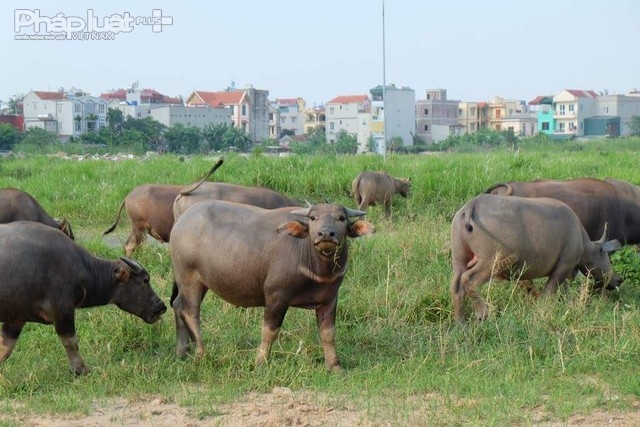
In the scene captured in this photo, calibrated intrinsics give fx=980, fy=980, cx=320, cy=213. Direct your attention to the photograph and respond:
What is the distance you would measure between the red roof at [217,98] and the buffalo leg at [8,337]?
5515 centimetres

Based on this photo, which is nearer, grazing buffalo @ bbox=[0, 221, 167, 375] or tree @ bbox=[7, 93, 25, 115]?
grazing buffalo @ bbox=[0, 221, 167, 375]

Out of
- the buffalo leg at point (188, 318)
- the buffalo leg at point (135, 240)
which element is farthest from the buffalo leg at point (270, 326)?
the buffalo leg at point (135, 240)

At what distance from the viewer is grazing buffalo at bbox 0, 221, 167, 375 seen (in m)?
6.10

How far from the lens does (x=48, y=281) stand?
6.22 metres

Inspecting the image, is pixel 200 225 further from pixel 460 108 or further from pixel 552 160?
pixel 460 108

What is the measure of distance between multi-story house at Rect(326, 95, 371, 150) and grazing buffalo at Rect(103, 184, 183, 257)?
58034 millimetres

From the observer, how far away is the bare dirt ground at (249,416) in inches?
208

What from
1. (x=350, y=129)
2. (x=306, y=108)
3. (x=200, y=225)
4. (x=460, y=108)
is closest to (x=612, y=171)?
(x=200, y=225)

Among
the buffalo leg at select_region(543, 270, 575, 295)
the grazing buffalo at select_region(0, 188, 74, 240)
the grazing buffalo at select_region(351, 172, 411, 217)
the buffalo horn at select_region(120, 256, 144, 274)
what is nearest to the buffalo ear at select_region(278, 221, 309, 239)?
the buffalo horn at select_region(120, 256, 144, 274)

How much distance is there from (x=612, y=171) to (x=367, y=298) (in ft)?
32.9

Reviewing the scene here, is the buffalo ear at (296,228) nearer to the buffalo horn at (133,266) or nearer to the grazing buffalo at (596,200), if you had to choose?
the buffalo horn at (133,266)

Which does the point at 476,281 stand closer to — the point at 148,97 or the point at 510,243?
the point at 510,243

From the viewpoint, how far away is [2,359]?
6.42 metres

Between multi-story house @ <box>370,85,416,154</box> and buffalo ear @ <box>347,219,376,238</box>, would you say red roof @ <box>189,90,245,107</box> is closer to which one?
multi-story house @ <box>370,85,416,154</box>
